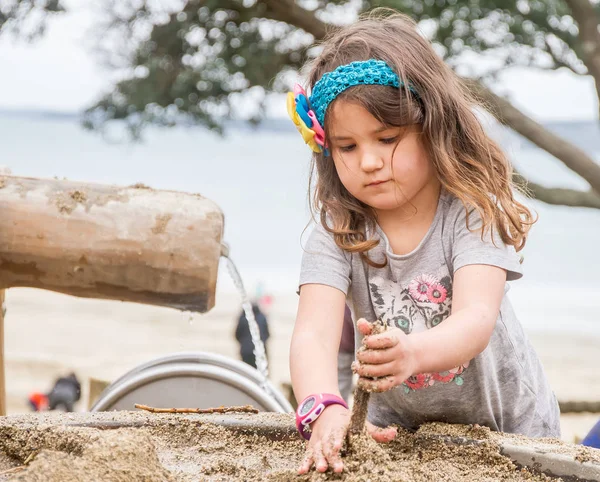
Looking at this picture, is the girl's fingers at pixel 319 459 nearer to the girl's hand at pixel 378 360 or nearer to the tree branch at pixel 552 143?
the girl's hand at pixel 378 360

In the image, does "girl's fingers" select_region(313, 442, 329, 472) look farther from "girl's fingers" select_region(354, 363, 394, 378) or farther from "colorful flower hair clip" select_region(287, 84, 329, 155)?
"colorful flower hair clip" select_region(287, 84, 329, 155)

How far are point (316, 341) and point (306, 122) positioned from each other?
437 mm

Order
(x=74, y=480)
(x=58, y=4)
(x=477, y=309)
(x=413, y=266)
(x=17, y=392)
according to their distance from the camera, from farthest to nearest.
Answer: (x=17, y=392) → (x=58, y=4) → (x=413, y=266) → (x=477, y=309) → (x=74, y=480)

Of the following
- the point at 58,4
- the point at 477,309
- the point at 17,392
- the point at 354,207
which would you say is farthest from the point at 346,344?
the point at 17,392

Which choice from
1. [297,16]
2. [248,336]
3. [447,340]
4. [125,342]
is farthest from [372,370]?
[125,342]

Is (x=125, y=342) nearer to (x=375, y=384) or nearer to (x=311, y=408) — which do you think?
(x=311, y=408)

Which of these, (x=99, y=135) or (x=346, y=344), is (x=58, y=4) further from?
(x=346, y=344)

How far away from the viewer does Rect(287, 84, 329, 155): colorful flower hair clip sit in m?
1.51

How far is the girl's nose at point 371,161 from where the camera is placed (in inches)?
54.5

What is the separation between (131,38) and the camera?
3.56 m

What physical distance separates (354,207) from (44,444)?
2.47ft

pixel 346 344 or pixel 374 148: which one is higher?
pixel 374 148

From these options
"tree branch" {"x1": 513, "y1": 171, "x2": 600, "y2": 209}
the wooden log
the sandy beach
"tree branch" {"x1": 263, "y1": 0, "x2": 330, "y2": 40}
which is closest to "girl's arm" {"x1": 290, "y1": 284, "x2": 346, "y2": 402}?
the wooden log

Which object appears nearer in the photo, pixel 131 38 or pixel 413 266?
pixel 413 266
